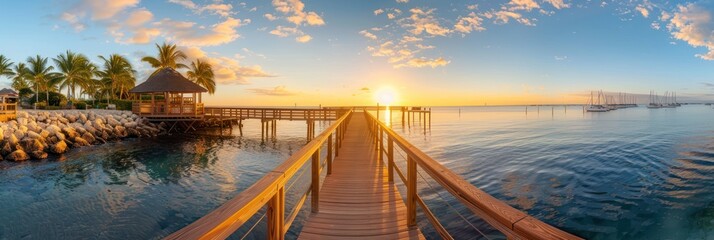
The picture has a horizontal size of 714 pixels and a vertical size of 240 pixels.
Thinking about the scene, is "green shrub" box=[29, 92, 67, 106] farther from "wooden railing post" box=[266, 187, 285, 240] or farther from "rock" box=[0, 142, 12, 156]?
"wooden railing post" box=[266, 187, 285, 240]

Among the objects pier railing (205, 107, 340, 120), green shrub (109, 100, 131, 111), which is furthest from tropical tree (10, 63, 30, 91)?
pier railing (205, 107, 340, 120)

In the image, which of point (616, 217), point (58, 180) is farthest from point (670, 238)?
point (58, 180)

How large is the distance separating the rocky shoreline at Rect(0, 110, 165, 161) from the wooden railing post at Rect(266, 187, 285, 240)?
17146 mm

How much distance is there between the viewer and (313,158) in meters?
3.77

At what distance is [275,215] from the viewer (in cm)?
232

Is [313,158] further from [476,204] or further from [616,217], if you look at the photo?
[616,217]

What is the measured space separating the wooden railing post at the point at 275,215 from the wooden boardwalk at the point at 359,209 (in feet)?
3.29

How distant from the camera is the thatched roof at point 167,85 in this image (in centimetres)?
2541

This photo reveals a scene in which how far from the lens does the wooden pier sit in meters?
1.46

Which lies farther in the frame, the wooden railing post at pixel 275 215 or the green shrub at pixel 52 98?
the green shrub at pixel 52 98

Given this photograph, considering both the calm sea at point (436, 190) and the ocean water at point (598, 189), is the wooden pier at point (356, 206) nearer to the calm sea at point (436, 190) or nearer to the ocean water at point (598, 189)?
the ocean water at point (598, 189)

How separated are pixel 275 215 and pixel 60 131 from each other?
2174 centimetres

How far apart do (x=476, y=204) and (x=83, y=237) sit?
8.00 m

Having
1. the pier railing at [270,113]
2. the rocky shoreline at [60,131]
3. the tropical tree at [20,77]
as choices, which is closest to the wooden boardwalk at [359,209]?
the rocky shoreline at [60,131]
